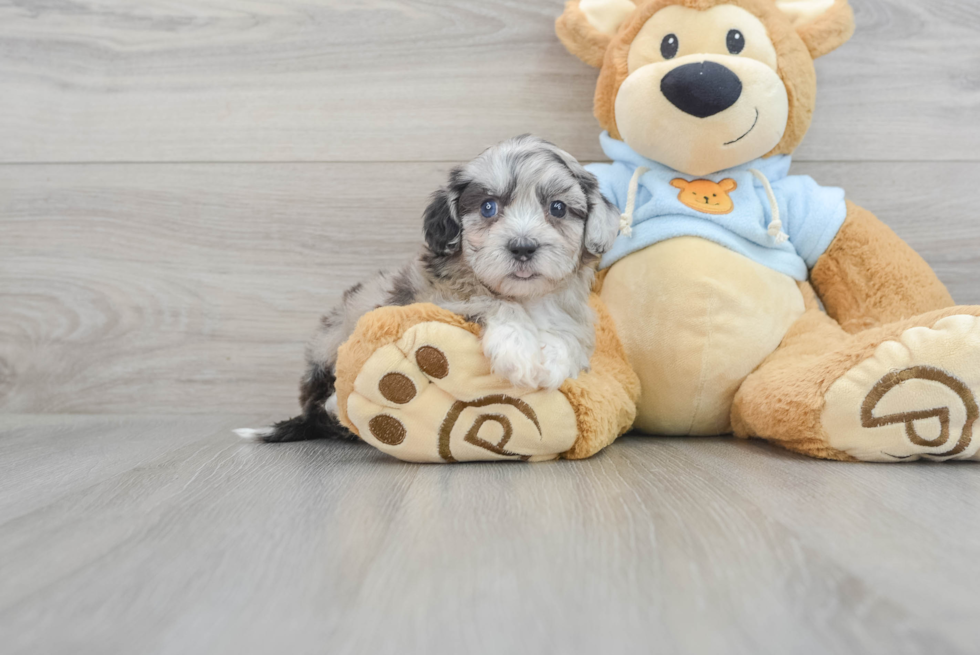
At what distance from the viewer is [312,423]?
1617 mm

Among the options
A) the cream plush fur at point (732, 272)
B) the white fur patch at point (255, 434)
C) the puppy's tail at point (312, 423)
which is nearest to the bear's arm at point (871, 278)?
the cream plush fur at point (732, 272)

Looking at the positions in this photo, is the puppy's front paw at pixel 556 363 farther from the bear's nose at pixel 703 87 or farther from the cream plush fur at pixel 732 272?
the bear's nose at pixel 703 87

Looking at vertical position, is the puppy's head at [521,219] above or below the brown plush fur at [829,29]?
below

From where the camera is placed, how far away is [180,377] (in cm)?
203

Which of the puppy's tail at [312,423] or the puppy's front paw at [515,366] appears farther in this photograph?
the puppy's tail at [312,423]

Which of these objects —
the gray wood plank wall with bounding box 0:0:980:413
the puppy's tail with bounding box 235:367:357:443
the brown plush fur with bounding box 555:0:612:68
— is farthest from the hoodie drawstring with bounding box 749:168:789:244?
the puppy's tail with bounding box 235:367:357:443

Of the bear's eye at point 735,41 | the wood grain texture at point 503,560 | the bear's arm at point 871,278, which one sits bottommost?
the wood grain texture at point 503,560

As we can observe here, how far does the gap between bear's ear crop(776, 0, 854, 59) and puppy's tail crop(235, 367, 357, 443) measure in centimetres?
137

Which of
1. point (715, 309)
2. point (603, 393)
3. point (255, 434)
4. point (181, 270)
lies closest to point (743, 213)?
point (715, 309)

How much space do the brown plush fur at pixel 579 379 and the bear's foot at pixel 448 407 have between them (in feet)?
0.05

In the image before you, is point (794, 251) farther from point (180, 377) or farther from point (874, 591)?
point (180, 377)

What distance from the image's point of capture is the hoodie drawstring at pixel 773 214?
61.5 inches

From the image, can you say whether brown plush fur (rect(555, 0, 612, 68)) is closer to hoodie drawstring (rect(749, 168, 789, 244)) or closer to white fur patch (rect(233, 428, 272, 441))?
hoodie drawstring (rect(749, 168, 789, 244))

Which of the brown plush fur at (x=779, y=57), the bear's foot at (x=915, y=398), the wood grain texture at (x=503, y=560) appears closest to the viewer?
the wood grain texture at (x=503, y=560)
